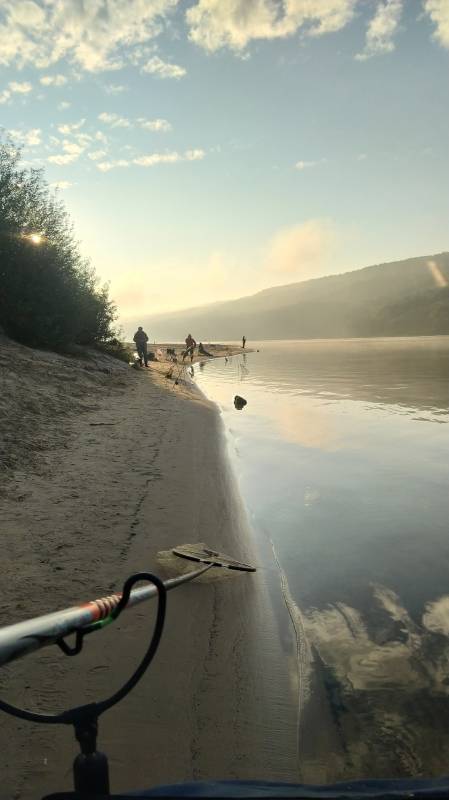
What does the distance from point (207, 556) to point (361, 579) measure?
197 centimetres

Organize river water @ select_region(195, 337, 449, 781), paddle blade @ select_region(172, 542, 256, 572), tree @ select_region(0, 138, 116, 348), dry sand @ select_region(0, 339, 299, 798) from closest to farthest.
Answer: dry sand @ select_region(0, 339, 299, 798)
river water @ select_region(195, 337, 449, 781)
paddle blade @ select_region(172, 542, 256, 572)
tree @ select_region(0, 138, 116, 348)

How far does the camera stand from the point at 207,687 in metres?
3.88

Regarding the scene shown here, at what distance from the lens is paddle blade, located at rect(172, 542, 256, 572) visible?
5.86 meters

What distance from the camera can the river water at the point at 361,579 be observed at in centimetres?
345

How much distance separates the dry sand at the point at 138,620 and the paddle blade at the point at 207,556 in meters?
0.13

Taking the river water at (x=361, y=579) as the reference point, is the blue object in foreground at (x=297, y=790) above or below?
above

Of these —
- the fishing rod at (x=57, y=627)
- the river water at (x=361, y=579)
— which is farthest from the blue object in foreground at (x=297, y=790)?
the river water at (x=361, y=579)

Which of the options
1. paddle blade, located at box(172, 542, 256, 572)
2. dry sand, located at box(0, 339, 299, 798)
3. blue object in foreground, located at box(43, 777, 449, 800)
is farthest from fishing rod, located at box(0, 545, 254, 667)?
paddle blade, located at box(172, 542, 256, 572)

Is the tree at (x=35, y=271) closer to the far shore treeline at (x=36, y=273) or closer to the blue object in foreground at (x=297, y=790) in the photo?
the far shore treeline at (x=36, y=273)

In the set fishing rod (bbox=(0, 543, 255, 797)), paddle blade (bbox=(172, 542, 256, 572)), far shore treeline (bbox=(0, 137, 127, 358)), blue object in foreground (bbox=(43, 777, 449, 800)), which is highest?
far shore treeline (bbox=(0, 137, 127, 358))

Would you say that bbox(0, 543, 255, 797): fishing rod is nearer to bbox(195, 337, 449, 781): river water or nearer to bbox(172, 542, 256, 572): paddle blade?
bbox(195, 337, 449, 781): river water

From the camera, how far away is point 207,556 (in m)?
6.00

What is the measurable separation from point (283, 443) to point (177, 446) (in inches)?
149

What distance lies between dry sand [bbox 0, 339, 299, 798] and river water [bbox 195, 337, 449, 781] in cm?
31
